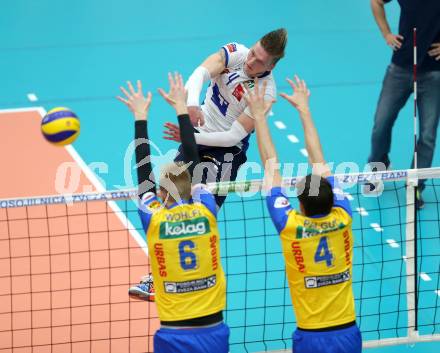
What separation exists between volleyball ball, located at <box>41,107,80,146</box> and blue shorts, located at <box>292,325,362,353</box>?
7.87ft

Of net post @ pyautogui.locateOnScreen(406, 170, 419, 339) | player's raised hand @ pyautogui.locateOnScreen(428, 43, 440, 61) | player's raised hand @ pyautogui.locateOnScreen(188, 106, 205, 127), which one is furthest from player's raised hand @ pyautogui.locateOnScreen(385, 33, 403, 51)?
player's raised hand @ pyautogui.locateOnScreen(188, 106, 205, 127)

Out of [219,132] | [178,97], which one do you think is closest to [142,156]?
[178,97]

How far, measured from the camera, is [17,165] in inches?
442

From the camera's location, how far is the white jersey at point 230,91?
26.8 ft

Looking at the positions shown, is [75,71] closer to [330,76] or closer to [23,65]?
[23,65]

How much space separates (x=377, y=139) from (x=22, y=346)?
4.87 metres

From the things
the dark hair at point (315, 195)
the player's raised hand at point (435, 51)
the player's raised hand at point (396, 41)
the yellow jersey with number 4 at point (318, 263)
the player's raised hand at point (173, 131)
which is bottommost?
the yellow jersey with number 4 at point (318, 263)

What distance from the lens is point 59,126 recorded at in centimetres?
685

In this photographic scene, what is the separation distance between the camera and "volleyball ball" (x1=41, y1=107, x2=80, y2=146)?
22.5ft

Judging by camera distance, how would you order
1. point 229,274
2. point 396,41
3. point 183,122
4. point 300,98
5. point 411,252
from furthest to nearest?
point 396,41, point 229,274, point 411,252, point 300,98, point 183,122

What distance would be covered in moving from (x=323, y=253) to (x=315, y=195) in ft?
1.37

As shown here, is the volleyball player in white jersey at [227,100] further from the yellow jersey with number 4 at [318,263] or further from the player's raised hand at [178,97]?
the yellow jersey with number 4 at [318,263]

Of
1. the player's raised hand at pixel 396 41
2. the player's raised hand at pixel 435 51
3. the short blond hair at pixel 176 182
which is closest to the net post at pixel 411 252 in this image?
the short blond hair at pixel 176 182

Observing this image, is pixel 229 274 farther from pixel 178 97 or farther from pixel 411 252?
pixel 178 97
